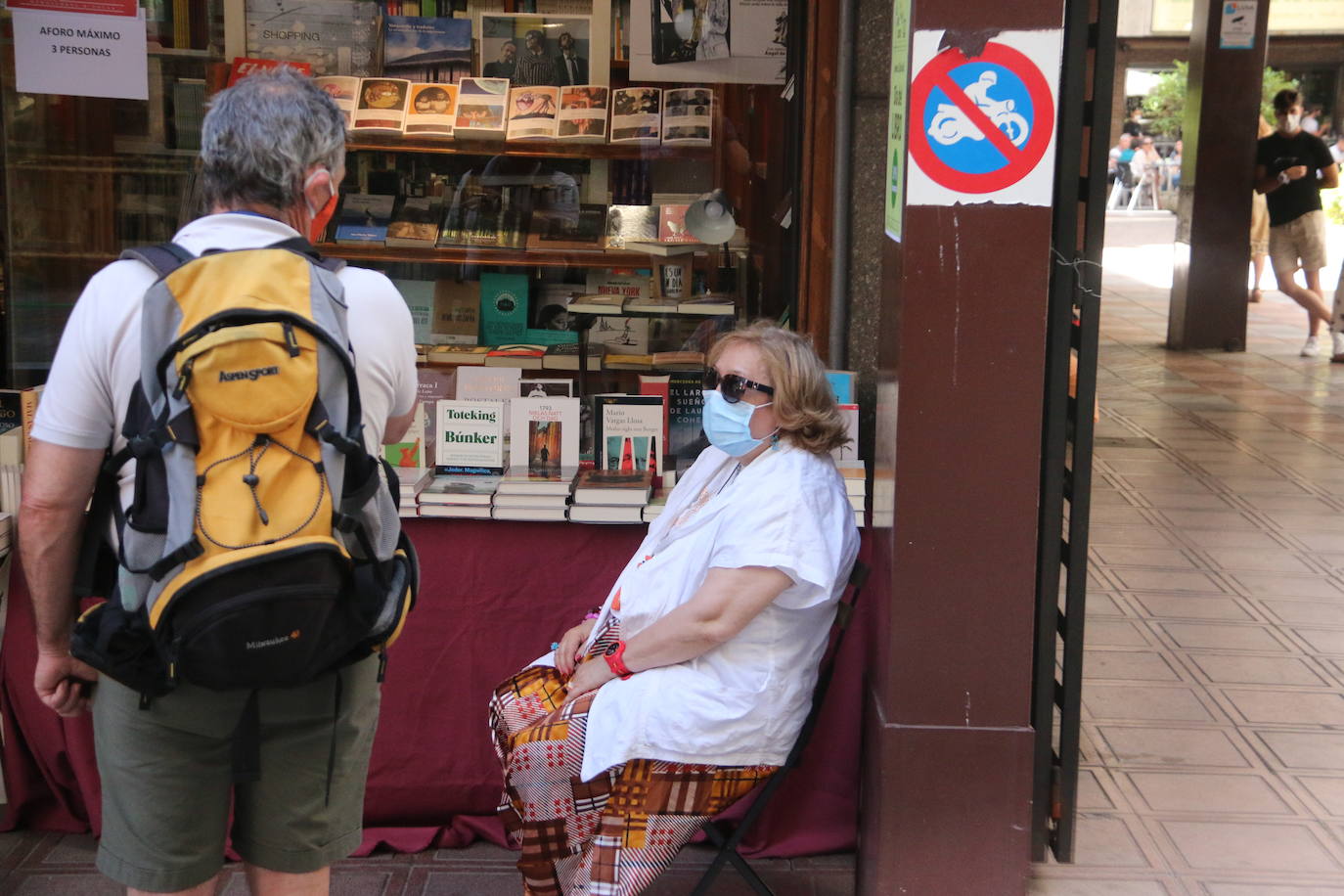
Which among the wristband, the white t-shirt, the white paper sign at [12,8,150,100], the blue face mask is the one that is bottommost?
the wristband

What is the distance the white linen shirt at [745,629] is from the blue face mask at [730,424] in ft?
0.19

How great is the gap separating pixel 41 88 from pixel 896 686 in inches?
108

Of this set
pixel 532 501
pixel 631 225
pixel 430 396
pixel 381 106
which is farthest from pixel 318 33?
pixel 532 501

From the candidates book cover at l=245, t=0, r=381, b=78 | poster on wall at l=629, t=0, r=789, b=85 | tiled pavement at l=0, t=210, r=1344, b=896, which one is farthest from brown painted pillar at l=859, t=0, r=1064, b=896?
book cover at l=245, t=0, r=381, b=78

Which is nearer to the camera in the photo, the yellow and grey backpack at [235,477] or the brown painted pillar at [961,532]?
the yellow and grey backpack at [235,477]

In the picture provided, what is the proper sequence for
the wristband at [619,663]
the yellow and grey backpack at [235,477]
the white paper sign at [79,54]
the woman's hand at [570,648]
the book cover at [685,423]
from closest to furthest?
1. the yellow and grey backpack at [235,477]
2. the wristband at [619,663]
3. the woman's hand at [570,648]
4. the book cover at [685,423]
5. the white paper sign at [79,54]

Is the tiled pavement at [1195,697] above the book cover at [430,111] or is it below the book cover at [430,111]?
below

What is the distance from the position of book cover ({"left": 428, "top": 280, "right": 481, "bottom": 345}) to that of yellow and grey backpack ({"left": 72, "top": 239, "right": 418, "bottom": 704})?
225cm

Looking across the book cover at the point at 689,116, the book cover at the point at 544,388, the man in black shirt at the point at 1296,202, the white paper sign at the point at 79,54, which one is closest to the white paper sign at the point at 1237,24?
the man in black shirt at the point at 1296,202

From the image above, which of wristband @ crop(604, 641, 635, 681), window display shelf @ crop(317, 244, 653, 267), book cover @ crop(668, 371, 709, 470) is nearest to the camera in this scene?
wristband @ crop(604, 641, 635, 681)

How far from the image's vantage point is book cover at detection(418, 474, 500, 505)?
124 inches

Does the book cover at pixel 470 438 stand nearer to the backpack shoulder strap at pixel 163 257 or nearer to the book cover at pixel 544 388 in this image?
the book cover at pixel 544 388

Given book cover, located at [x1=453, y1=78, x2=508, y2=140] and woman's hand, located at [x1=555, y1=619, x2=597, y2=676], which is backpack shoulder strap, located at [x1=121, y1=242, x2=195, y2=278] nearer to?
woman's hand, located at [x1=555, y1=619, x2=597, y2=676]

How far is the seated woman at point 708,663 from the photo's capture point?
8.56 ft
